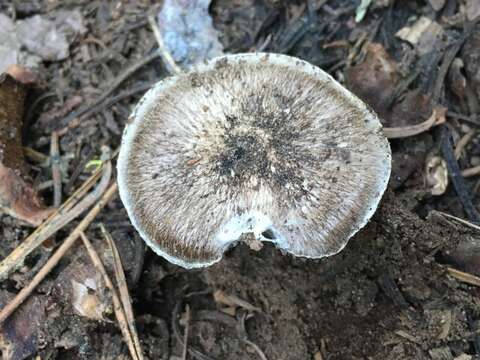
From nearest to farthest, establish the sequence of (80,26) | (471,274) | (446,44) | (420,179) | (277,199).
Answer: (277,199) < (471,274) < (420,179) < (446,44) < (80,26)

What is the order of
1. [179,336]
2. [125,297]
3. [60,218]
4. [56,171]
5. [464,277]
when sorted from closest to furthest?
1. [464,277]
2. [125,297]
3. [179,336]
4. [60,218]
5. [56,171]

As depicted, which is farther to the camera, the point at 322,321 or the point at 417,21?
the point at 417,21

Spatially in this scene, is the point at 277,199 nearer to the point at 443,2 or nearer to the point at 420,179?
the point at 420,179

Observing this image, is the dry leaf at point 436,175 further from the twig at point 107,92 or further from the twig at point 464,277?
the twig at point 107,92

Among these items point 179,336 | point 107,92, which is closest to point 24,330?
point 179,336

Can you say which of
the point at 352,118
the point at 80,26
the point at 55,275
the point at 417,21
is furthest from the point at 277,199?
the point at 80,26

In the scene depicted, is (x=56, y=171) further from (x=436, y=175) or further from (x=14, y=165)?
(x=436, y=175)

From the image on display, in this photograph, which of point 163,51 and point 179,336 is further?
point 163,51

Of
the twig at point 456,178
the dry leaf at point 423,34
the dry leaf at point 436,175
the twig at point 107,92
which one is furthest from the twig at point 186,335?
the dry leaf at point 423,34
